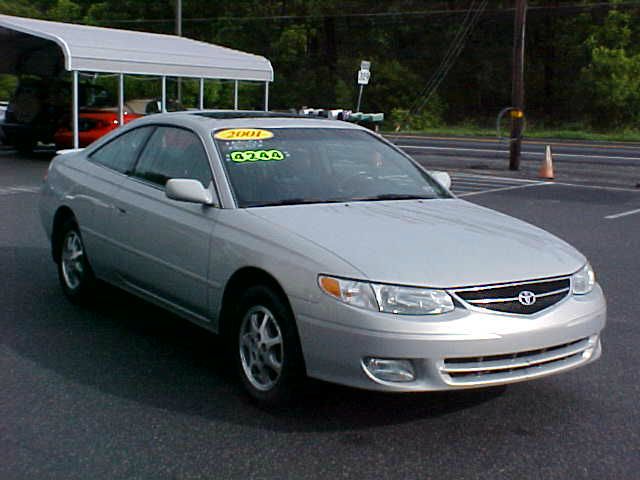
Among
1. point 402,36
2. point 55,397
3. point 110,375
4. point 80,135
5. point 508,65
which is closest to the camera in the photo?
point 55,397

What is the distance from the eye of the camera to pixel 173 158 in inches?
233

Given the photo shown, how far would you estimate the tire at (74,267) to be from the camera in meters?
6.77

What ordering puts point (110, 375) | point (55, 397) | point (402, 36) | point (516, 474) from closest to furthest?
1. point (516, 474)
2. point (55, 397)
3. point (110, 375)
4. point (402, 36)

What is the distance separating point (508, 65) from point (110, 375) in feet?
161

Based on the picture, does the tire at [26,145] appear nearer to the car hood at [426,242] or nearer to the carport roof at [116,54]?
the carport roof at [116,54]

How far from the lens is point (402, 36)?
55156 millimetres

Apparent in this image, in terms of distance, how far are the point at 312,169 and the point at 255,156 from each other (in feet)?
1.20

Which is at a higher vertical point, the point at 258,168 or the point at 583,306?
the point at 258,168

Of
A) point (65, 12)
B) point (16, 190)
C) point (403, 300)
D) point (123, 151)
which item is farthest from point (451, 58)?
point (403, 300)

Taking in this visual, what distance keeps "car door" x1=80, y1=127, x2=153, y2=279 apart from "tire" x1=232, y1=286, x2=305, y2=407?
1588 millimetres

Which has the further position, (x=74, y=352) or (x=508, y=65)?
(x=508, y=65)

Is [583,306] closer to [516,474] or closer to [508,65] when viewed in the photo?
[516,474]

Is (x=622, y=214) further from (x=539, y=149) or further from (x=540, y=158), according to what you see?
(x=539, y=149)

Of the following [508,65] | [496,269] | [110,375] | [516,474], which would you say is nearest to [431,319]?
[496,269]
